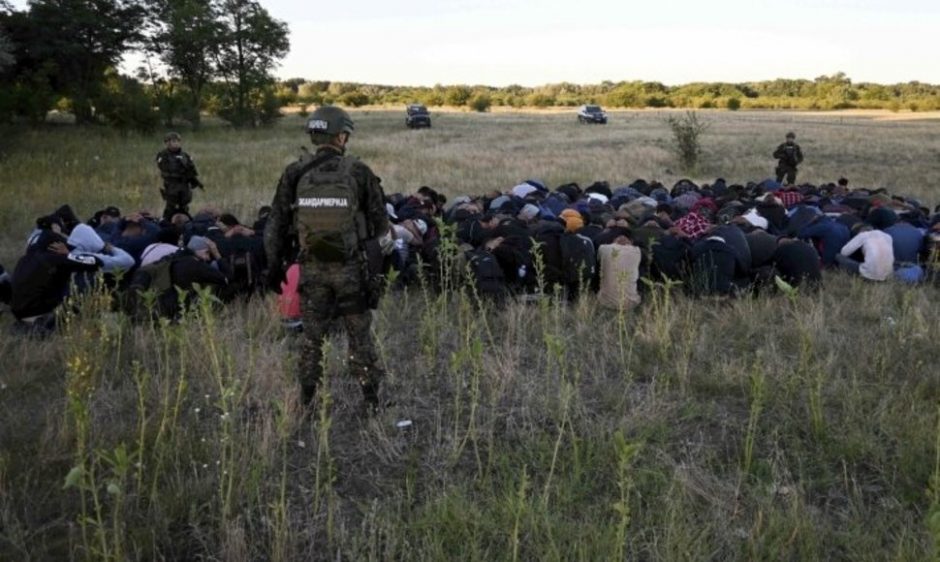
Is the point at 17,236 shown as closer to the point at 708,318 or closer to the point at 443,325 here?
the point at 443,325

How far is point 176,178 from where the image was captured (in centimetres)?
1145

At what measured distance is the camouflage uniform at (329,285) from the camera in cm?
452

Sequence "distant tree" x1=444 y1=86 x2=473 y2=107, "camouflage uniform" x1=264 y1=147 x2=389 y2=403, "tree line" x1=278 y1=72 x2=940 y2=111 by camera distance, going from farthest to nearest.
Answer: "distant tree" x1=444 y1=86 x2=473 y2=107, "tree line" x1=278 y1=72 x2=940 y2=111, "camouflage uniform" x1=264 y1=147 x2=389 y2=403

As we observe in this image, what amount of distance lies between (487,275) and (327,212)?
3012 millimetres

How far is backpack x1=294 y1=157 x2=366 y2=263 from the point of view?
438cm

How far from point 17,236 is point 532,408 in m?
9.39

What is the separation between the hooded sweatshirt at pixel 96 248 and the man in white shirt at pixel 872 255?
8257mm

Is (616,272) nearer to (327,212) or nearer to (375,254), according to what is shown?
(375,254)

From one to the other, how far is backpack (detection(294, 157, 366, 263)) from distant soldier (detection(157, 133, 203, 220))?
7570 millimetres

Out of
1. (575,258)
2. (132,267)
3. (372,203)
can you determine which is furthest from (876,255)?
(132,267)

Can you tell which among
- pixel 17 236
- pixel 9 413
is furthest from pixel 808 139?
pixel 9 413

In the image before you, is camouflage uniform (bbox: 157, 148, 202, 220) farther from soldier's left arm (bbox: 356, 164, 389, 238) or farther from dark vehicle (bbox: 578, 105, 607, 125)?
dark vehicle (bbox: 578, 105, 607, 125)

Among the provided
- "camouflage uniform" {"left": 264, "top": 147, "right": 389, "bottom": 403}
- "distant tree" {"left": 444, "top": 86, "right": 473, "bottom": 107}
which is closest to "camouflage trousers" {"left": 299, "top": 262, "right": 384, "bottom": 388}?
"camouflage uniform" {"left": 264, "top": 147, "right": 389, "bottom": 403}

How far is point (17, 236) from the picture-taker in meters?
10.6
